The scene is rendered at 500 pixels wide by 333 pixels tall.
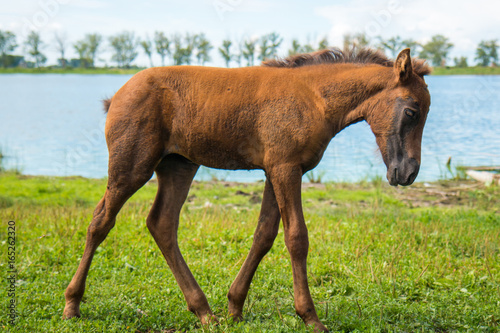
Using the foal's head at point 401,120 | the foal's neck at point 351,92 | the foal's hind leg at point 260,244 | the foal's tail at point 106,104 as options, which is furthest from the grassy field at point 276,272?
the foal's tail at point 106,104

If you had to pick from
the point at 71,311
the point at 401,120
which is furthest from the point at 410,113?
the point at 71,311

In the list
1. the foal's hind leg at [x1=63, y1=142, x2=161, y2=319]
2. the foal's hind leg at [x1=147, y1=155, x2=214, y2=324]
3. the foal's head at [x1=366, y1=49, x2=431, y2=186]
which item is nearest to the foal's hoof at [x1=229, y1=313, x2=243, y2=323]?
the foal's hind leg at [x1=147, y1=155, x2=214, y2=324]

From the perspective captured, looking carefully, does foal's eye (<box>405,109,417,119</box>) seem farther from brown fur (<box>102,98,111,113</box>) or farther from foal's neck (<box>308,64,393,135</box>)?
brown fur (<box>102,98,111,113</box>)

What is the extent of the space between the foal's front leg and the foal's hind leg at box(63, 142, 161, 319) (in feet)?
3.68

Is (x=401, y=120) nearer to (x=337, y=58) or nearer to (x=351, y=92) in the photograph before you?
(x=351, y=92)

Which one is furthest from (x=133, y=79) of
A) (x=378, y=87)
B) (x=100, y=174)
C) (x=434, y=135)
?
(x=434, y=135)

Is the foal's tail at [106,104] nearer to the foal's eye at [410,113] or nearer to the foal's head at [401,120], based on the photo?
the foal's head at [401,120]

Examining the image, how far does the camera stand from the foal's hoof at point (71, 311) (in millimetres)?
4531

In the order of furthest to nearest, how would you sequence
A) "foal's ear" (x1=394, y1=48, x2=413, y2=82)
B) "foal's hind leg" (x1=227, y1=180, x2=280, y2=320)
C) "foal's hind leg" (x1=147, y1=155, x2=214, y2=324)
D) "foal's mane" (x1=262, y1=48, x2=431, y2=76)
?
1. "foal's hind leg" (x1=147, y1=155, x2=214, y2=324)
2. "foal's hind leg" (x1=227, y1=180, x2=280, y2=320)
3. "foal's mane" (x1=262, y1=48, x2=431, y2=76)
4. "foal's ear" (x1=394, y1=48, x2=413, y2=82)

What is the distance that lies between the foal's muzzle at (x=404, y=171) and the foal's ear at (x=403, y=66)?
A: 665mm

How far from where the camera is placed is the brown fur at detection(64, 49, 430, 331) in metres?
3.98

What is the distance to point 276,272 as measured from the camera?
5.86m

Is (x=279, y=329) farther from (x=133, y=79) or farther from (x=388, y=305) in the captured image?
(x=133, y=79)

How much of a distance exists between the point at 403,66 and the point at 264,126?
1.19 m
